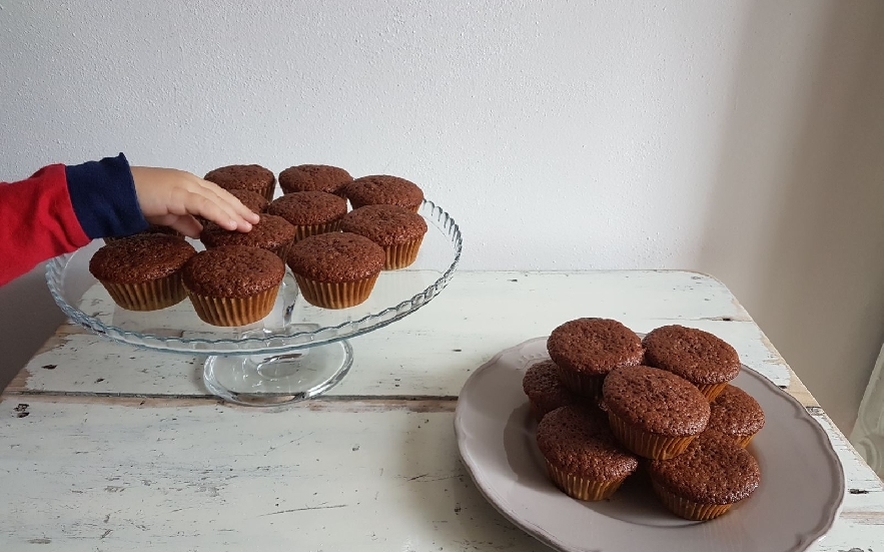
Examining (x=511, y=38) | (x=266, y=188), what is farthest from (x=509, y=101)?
(x=266, y=188)

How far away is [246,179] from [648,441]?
2.28ft

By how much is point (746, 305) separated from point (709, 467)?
30.9 inches

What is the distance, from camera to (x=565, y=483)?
75 centimetres

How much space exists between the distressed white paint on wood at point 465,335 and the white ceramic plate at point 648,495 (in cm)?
13

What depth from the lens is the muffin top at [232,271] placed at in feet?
2.82

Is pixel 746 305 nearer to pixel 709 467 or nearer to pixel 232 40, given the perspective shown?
pixel 709 467

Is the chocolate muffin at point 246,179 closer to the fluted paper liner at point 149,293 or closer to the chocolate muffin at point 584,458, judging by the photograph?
the fluted paper liner at point 149,293

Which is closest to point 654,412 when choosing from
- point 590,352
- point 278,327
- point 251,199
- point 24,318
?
point 590,352

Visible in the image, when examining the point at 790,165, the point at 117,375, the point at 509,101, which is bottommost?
the point at 117,375

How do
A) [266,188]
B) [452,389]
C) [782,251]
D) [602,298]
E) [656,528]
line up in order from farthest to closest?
1. [782,251]
2. [602,298]
3. [266,188]
4. [452,389]
5. [656,528]

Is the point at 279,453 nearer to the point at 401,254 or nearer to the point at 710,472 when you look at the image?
the point at 401,254

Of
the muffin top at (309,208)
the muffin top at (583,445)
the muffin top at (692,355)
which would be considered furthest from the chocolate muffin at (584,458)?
the muffin top at (309,208)

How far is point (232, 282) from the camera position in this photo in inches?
33.7

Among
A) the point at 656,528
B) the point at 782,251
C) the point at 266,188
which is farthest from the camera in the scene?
the point at 782,251
